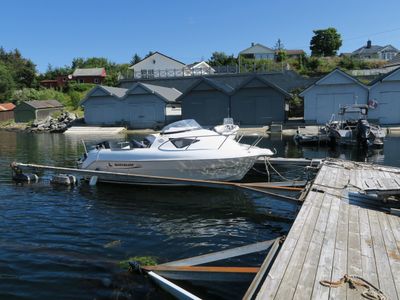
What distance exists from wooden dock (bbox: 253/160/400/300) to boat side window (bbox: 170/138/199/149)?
5.81 meters

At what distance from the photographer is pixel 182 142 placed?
1571 cm

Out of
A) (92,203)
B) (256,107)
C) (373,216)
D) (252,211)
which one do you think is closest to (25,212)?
(92,203)

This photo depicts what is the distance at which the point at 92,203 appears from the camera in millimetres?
14023

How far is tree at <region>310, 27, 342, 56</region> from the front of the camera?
8719 centimetres

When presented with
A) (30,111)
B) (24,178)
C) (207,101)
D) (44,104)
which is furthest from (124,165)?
(44,104)

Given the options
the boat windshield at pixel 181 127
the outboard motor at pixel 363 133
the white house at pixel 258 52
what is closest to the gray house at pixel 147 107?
the outboard motor at pixel 363 133

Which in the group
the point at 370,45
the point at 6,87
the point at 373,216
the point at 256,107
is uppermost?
the point at 370,45

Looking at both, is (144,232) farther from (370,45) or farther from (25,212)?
(370,45)

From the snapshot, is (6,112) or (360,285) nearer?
(360,285)

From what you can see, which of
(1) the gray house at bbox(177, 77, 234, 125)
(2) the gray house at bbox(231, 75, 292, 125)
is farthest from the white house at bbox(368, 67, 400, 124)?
(1) the gray house at bbox(177, 77, 234, 125)

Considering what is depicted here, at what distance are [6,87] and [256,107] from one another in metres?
54.0

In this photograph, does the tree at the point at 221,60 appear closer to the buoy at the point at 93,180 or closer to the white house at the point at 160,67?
the white house at the point at 160,67

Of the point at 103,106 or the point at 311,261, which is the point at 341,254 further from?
the point at 103,106

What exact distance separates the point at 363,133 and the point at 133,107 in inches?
1192
